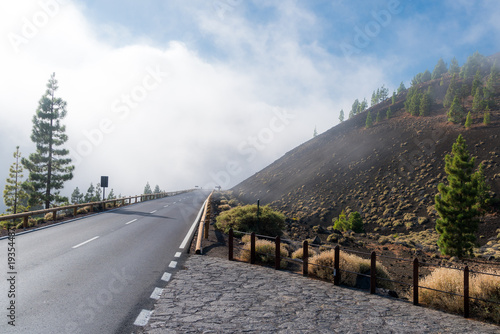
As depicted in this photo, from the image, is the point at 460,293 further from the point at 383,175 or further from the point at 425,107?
the point at 425,107

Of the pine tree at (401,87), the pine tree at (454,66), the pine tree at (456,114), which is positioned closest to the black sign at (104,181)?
the pine tree at (456,114)

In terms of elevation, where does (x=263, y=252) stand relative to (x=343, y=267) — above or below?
above

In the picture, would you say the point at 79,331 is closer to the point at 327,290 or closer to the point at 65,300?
the point at 65,300

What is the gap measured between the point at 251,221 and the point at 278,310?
11.3m

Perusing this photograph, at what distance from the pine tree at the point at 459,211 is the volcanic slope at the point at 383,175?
13.3 metres

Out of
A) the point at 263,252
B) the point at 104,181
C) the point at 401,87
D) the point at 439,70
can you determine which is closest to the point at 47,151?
the point at 104,181

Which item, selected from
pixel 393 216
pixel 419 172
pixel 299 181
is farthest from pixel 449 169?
pixel 299 181

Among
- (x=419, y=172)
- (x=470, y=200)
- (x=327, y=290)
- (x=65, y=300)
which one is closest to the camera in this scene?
(x=65, y=300)

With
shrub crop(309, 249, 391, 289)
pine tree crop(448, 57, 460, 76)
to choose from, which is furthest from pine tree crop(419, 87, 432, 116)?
shrub crop(309, 249, 391, 289)

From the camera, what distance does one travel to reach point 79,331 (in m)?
4.36

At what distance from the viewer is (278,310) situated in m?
5.82

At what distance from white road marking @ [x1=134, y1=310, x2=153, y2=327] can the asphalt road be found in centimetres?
8

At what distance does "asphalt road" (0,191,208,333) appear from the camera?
4742 mm

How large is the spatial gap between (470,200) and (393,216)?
79.1 ft
